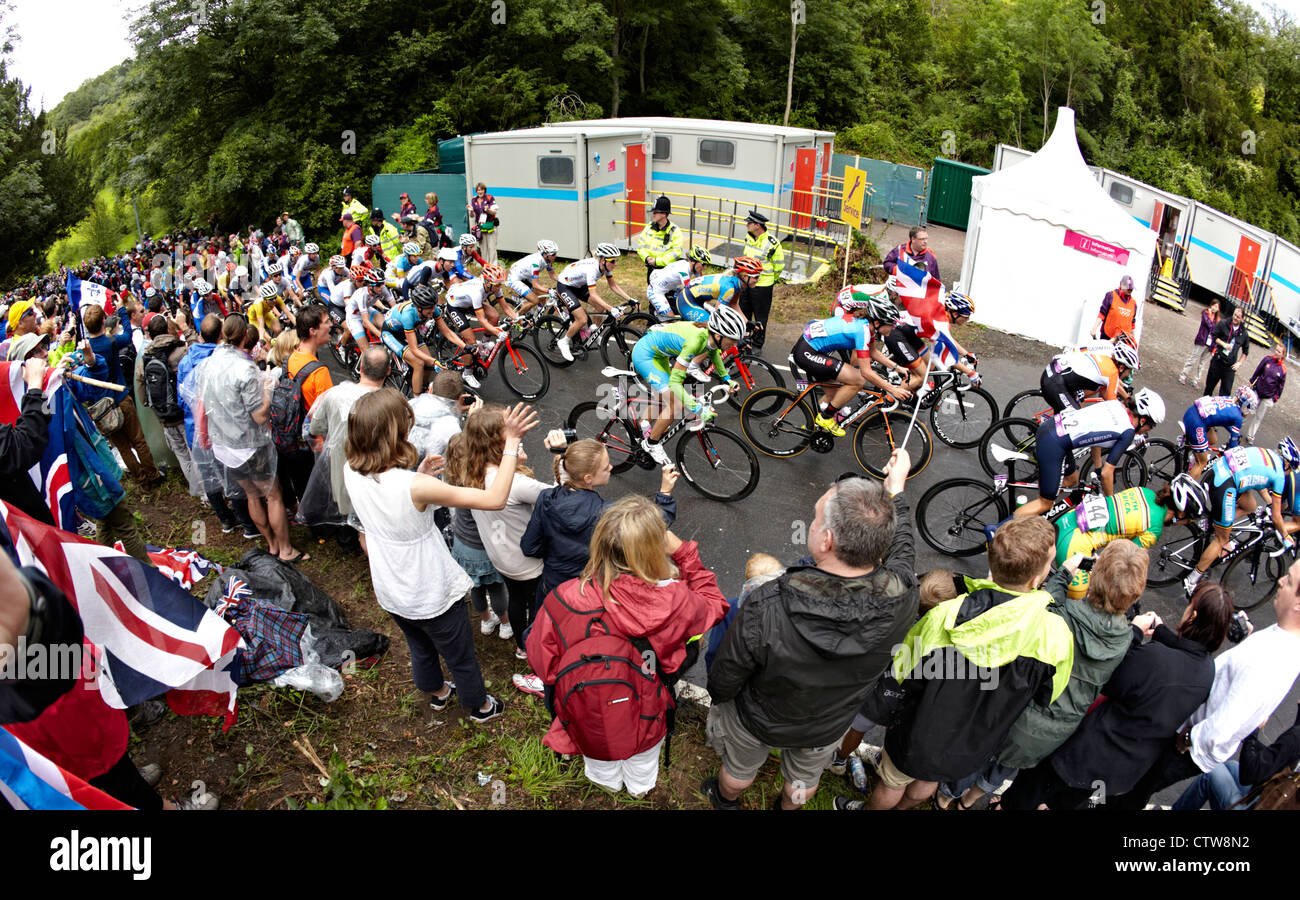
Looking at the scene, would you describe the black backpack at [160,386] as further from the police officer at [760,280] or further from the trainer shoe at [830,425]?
the police officer at [760,280]

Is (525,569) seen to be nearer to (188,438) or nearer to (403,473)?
(403,473)

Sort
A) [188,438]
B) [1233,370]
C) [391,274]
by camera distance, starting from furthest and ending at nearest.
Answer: [391,274] < [1233,370] < [188,438]

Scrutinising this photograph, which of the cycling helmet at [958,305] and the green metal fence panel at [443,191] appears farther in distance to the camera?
the green metal fence panel at [443,191]

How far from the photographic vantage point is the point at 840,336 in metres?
7.24

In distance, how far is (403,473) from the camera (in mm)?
3531

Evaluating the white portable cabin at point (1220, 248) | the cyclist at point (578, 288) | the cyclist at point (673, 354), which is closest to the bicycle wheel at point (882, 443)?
the cyclist at point (673, 354)

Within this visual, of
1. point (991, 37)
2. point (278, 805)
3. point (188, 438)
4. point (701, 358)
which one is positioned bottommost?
point (278, 805)

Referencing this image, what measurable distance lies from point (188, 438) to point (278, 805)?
12.0 ft

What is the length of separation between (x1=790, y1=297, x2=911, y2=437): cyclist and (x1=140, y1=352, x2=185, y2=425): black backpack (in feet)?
18.2

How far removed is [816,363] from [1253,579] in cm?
388

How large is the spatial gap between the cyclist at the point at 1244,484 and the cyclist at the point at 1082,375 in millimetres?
1164

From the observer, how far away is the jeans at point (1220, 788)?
11.3ft
